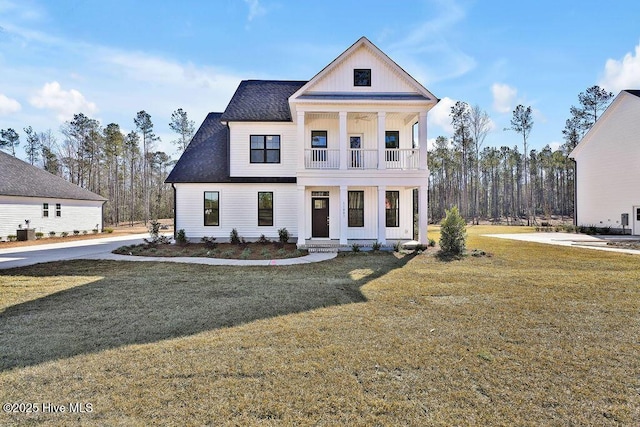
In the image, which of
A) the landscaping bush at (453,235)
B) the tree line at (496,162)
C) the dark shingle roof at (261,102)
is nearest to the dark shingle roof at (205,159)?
the dark shingle roof at (261,102)

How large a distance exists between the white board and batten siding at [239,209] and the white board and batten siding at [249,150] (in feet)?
2.38

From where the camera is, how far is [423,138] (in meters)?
14.7

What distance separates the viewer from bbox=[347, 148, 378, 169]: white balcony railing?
16141mm

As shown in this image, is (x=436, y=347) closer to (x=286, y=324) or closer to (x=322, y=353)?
(x=322, y=353)

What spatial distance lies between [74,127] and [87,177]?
8.16 meters

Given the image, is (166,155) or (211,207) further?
(166,155)

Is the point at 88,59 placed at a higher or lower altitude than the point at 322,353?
higher

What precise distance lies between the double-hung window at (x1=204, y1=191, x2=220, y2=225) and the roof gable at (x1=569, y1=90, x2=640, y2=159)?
27.7m

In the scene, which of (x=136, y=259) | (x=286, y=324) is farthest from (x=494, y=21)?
(x=136, y=259)

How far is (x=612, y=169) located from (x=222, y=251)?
89.3 feet

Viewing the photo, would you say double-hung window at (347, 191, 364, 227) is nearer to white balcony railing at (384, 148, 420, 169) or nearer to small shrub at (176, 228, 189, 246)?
white balcony railing at (384, 148, 420, 169)

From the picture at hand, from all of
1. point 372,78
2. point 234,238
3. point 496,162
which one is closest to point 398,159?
point 372,78

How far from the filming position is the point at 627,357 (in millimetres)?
4121

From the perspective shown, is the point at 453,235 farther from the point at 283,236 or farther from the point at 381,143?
the point at 283,236
